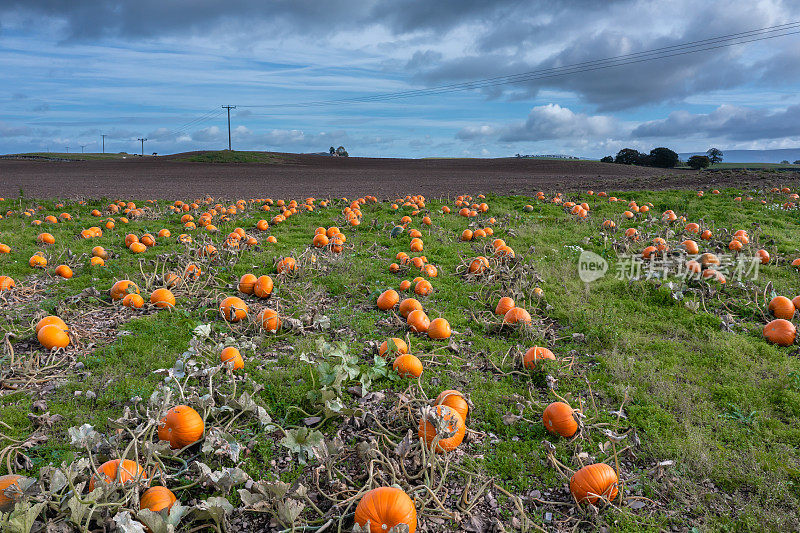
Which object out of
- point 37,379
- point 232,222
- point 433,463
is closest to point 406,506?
point 433,463

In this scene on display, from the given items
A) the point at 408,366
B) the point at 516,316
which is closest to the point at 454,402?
the point at 408,366

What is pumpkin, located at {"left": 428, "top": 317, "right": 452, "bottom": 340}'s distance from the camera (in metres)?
6.71

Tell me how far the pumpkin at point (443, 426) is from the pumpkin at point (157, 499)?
82.6 inches

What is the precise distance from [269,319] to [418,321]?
7.23 feet

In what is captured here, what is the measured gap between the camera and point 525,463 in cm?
443

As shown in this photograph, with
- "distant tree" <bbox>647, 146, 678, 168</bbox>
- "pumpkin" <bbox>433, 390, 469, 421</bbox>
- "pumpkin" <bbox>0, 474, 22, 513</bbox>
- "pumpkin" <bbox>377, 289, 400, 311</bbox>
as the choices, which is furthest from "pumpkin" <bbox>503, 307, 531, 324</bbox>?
"distant tree" <bbox>647, 146, 678, 168</bbox>

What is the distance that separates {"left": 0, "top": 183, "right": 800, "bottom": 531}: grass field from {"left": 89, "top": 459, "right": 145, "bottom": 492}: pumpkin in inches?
5.4

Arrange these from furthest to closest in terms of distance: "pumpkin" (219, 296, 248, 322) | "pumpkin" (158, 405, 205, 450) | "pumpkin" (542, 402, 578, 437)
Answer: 1. "pumpkin" (219, 296, 248, 322)
2. "pumpkin" (542, 402, 578, 437)
3. "pumpkin" (158, 405, 205, 450)

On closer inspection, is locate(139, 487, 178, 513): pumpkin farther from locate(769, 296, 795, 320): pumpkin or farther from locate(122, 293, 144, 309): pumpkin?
locate(769, 296, 795, 320): pumpkin

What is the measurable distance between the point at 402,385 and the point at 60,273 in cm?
787

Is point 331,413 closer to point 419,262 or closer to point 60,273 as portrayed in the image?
point 419,262

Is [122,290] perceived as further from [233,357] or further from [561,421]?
[561,421]

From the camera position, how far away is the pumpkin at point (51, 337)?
20.3 feet

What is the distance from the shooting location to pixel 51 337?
6.18 metres
